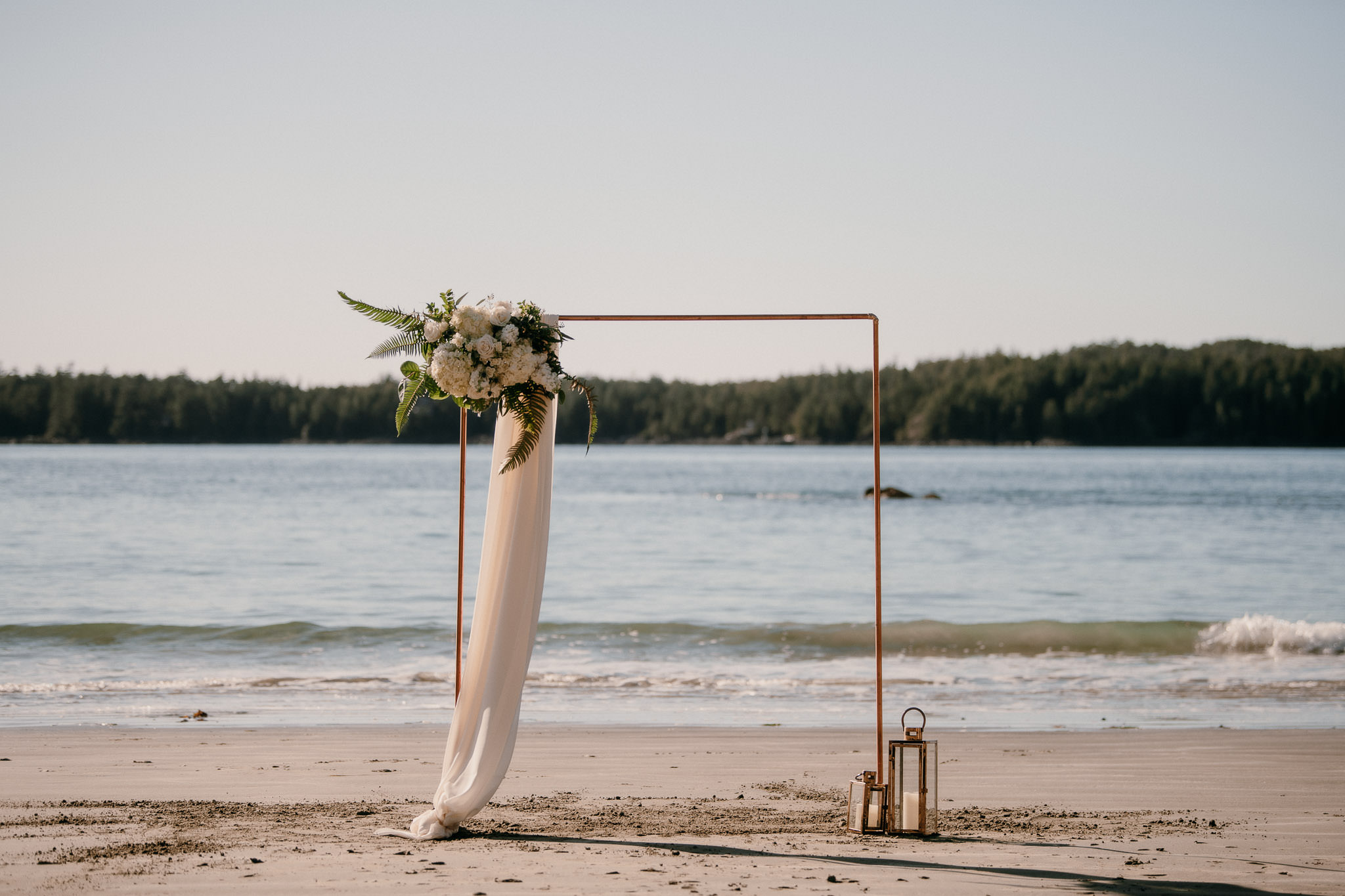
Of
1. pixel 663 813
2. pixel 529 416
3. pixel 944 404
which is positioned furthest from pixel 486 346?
pixel 944 404

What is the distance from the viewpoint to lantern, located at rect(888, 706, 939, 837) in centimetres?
540

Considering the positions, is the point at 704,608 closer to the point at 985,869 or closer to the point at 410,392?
the point at 410,392

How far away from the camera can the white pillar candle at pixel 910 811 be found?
5410mm

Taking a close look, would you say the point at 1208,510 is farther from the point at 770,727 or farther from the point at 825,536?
the point at 770,727

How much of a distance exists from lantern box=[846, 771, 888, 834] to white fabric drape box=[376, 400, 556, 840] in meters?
1.62

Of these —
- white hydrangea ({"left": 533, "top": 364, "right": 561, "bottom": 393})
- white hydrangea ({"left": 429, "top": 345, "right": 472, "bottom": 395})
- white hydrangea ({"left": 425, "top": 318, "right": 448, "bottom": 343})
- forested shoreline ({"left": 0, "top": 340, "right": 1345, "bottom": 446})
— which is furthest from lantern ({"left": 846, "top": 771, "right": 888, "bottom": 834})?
forested shoreline ({"left": 0, "top": 340, "right": 1345, "bottom": 446})

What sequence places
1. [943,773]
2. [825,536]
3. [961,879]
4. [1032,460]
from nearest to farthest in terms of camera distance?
1. [961,879]
2. [943,773]
3. [825,536]
4. [1032,460]

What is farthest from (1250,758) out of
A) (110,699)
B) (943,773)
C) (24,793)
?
(110,699)

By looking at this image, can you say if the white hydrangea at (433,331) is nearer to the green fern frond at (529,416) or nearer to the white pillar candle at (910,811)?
the green fern frond at (529,416)

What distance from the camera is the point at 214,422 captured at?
89.7 metres

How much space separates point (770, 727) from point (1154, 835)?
3552 millimetres

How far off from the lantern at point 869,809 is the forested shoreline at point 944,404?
7387cm

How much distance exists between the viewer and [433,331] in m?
5.13

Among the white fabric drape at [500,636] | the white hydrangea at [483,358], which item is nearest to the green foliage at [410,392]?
the white hydrangea at [483,358]
